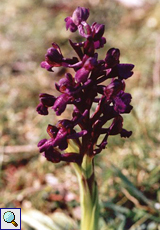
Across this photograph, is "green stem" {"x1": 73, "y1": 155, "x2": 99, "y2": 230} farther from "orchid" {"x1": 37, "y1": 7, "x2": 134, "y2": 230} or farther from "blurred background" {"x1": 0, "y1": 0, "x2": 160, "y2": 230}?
"blurred background" {"x1": 0, "y1": 0, "x2": 160, "y2": 230}

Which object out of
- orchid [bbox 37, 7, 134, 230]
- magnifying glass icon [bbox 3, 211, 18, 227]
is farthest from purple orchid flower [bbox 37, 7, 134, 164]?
magnifying glass icon [bbox 3, 211, 18, 227]

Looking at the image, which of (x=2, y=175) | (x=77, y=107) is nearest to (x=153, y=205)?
(x=77, y=107)

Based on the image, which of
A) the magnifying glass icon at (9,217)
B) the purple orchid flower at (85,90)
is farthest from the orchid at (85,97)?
the magnifying glass icon at (9,217)

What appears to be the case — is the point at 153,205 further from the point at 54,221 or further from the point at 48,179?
the point at 48,179

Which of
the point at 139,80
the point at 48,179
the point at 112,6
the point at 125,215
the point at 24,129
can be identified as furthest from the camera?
the point at 112,6

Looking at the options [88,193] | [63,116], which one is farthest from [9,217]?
[63,116]

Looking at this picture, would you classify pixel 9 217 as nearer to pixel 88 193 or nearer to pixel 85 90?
pixel 88 193

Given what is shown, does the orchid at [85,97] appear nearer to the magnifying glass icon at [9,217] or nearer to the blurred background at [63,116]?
the blurred background at [63,116]
